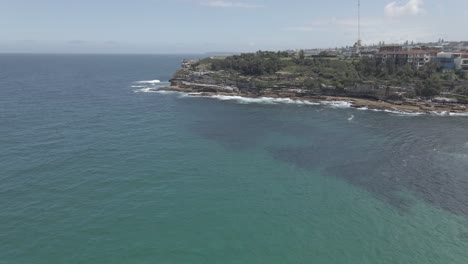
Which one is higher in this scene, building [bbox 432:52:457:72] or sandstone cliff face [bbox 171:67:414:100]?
building [bbox 432:52:457:72]

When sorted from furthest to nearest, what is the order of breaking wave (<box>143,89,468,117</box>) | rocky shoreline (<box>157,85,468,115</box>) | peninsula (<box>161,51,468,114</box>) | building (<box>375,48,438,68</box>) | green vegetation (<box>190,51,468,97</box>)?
building (<box>375,48,438,68</box>) < green vegetation (<box>190,51,468,97</box>) < peninsula (<box>161,51,468,114</box>) < rocky shoreline (<box>157,85,468,115</box>) < breaking wave (<box>143,89,468,117</box>)

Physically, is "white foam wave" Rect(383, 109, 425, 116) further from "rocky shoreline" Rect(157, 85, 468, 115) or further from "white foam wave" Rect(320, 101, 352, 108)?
"white foam wave" Rect(320, 101, 352, 108)

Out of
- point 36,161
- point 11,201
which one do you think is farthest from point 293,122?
point 11,201

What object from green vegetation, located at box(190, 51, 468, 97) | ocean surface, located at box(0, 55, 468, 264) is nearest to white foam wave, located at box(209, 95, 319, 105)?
green vegetation, located at box(190, 51, 468, 97)

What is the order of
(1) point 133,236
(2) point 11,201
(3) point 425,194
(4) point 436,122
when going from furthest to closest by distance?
(4) point 436,122
(3) point 425,194
(2) point 11,201
(1) point 133,236

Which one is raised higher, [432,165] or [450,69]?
[450,69]

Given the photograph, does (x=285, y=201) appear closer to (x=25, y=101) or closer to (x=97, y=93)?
(x=25, y=101)
